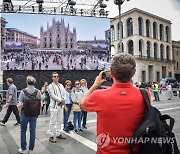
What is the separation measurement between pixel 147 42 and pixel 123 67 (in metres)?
56.9

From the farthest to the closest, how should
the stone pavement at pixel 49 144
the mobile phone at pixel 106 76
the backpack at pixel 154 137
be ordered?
1. the stone pavement at pixel 49 144
2. the mobile phone at pixel 106 76
3. the backpack at pixel 154 137

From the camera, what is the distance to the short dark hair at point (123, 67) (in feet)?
7.13

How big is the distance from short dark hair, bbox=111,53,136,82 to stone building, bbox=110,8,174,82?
49.4 metres

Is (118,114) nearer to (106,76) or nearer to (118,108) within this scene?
(118,108)

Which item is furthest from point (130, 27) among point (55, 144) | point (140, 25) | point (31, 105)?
point (31, 105)

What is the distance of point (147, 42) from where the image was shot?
57094 millimetres

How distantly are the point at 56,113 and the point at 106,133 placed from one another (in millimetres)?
4861

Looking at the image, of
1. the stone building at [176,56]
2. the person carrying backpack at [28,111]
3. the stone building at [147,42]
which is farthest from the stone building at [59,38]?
the stone building at [176,56]

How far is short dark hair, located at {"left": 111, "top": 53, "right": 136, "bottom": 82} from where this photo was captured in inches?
85.6

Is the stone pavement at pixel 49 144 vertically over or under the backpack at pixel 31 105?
under

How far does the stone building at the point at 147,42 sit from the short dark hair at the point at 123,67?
4936 centimetres

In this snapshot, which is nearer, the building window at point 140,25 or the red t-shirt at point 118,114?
the red t-shirt at point 118,114

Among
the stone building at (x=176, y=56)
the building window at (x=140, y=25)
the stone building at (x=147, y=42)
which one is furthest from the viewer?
the stone building at (x=176, y=56)

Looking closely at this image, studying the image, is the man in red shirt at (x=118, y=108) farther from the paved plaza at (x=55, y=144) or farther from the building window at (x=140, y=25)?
the building window at (x=140, y=25)
